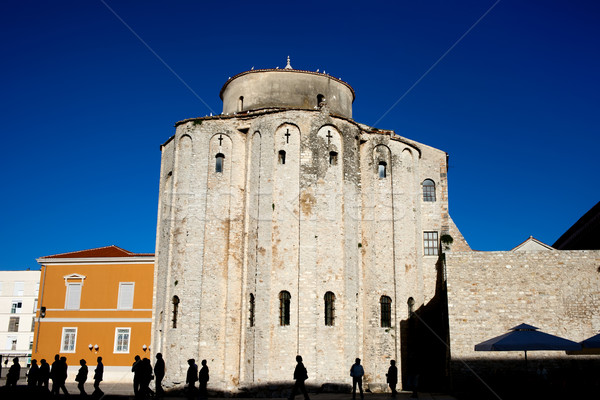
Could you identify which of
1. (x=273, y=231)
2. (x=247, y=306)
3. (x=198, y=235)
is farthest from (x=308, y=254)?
(x=198, y=235)

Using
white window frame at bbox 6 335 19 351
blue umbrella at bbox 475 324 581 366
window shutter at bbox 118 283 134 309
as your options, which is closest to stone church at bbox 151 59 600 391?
blue umbrella at bbox 475 324 581 366

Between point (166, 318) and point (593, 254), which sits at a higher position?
point (593, 254)

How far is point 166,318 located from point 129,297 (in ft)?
31.2

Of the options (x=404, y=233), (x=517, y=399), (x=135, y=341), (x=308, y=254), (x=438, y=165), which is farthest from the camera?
(x=135, y=341)

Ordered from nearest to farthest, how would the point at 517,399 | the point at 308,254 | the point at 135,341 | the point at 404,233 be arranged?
the point at 517,399 → the point at 308,254 → the point at 404,233 → the point at 135,341

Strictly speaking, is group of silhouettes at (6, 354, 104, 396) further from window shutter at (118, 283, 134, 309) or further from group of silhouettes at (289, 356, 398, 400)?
window shutter at (118, 283, 134, 309)

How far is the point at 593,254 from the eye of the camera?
25188mm

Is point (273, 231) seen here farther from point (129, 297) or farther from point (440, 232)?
point (129, 297)

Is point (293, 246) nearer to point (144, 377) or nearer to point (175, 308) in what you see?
point (175, 308)

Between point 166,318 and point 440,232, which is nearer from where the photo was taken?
point 166,318

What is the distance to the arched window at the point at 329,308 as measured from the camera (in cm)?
2631

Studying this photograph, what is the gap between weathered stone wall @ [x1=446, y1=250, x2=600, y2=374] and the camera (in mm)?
24281

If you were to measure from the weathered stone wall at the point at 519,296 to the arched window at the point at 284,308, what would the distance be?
6.77m

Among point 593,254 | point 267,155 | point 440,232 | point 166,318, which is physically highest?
point 267,155
